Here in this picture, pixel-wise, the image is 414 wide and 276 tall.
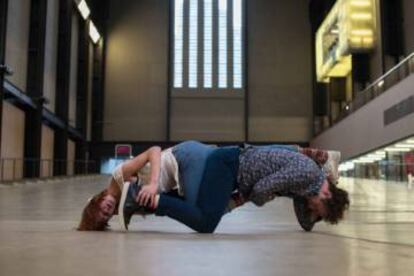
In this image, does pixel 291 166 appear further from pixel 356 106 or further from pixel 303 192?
pixel 356 106

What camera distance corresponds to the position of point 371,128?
113 feet

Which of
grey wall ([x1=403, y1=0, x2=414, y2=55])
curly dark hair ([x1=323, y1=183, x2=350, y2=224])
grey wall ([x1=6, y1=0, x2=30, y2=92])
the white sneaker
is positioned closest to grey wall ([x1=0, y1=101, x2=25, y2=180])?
grey wall ([x1=6, y1=0, x2=30, y2=92])

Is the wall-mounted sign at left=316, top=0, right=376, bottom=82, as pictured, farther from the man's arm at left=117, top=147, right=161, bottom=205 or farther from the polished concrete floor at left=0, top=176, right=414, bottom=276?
the man's arm at left=117, top=147, right=161, bottom=205

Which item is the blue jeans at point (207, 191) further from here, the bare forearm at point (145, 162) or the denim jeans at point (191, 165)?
the bare forearm at point (145, 162)

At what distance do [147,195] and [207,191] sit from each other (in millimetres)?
546

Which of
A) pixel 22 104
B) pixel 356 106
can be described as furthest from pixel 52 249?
pixel 356 106

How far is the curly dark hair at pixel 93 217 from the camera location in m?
5.93

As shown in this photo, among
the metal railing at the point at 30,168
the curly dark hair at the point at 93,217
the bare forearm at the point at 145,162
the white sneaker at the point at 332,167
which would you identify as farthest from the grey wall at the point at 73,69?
the white sneaker at the point at 332,167

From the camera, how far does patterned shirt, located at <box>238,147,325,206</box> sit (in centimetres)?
546

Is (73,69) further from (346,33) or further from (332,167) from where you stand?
(332,167)

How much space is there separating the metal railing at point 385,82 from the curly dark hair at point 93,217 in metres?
23.3

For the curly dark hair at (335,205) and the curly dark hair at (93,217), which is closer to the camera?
the curly dark hair at (335,205)

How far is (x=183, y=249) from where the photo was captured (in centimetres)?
433

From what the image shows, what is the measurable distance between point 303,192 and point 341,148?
38070 mm
